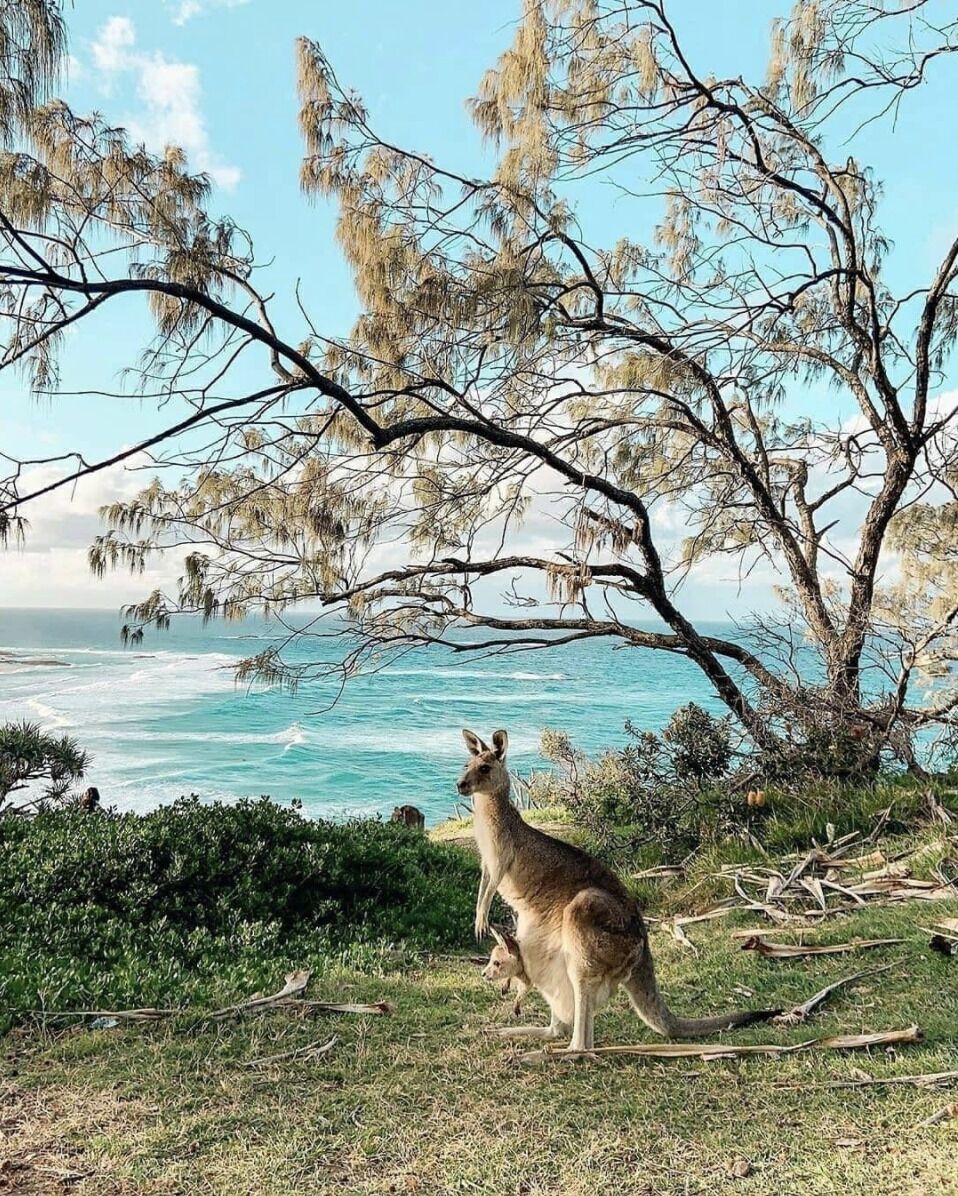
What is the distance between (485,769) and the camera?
356 centimetres

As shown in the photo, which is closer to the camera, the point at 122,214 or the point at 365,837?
the point at 122,214

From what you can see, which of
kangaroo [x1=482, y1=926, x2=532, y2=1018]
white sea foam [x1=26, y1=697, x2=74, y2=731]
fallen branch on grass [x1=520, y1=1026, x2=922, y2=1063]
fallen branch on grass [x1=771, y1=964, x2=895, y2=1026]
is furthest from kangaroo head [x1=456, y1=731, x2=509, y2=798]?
white sea foam [x1=26, y1=697, x2=74, y2=731]

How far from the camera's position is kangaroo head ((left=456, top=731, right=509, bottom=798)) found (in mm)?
3525

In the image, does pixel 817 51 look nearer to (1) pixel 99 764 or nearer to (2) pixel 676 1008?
(2) pixel 676 1008

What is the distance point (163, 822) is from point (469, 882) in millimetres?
1993

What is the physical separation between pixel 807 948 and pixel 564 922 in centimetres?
179

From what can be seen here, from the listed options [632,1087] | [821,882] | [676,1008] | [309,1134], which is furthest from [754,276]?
[309,1134]

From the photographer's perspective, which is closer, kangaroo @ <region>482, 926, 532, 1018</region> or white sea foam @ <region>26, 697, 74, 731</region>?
kangaroo @ <region>482, 926, 532, 1018</region>

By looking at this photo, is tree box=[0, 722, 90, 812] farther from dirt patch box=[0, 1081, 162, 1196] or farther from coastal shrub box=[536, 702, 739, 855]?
dirt patch box=[0, 1081, 162, 1196]

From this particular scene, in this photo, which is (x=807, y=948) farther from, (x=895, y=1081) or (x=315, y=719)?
(x=315, y=719)

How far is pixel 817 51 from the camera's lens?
6344mm

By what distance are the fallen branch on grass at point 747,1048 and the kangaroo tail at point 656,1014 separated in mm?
63

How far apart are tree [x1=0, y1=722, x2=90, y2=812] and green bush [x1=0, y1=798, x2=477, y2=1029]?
120cm

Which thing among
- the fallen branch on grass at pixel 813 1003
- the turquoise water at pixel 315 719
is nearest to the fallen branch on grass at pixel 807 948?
the fallen branch on grass at pixel 813 1003
